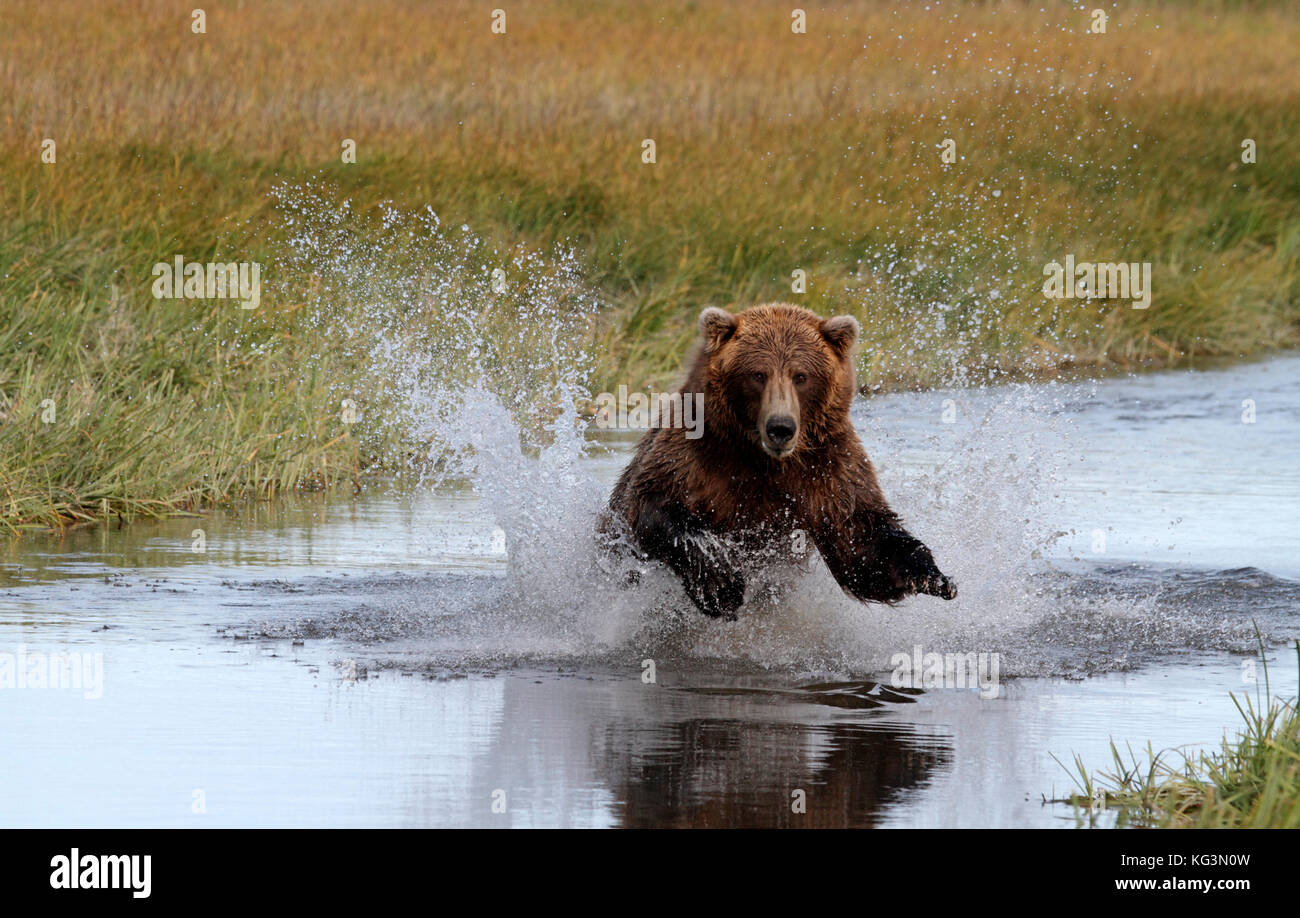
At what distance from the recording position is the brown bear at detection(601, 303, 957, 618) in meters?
8.42

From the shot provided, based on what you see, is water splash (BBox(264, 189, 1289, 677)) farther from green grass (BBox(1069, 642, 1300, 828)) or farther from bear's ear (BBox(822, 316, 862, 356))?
green grass (BBox(1069, 642, 1300, 828))

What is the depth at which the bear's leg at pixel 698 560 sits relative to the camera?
8.27m

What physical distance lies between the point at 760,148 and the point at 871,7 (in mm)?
13022

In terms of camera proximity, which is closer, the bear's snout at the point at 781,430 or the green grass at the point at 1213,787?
the green grass at the point at 1213,787

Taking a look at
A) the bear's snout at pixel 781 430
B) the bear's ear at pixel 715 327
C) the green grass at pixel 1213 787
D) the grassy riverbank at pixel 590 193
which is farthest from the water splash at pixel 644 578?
the green grass at pixel 1213 787

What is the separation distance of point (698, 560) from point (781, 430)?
0.65 m

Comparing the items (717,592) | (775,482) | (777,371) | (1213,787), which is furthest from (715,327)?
(1213,787)

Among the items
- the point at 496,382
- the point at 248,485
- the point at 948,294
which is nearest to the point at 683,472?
the point at 248,485

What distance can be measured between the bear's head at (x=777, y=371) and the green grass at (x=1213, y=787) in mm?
2553

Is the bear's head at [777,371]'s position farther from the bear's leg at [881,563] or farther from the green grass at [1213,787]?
the green grass at [1213,787]

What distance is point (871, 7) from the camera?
32.6m

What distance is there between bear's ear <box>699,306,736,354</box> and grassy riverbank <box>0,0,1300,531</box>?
383cm

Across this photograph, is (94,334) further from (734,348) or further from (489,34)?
(489,34)
